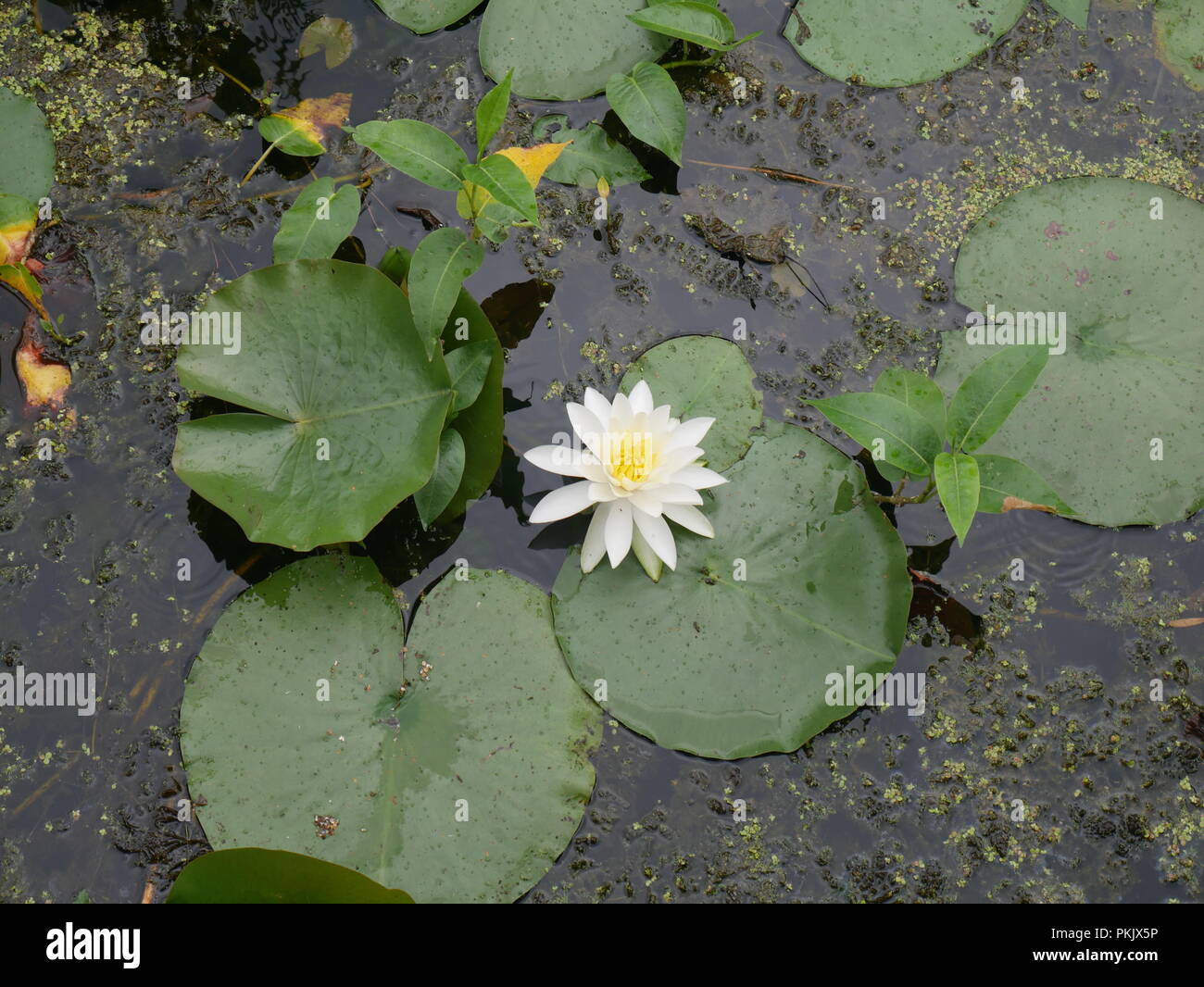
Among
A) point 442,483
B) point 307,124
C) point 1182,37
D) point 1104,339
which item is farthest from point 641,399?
point 1182,37

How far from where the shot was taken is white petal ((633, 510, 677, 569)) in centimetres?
298

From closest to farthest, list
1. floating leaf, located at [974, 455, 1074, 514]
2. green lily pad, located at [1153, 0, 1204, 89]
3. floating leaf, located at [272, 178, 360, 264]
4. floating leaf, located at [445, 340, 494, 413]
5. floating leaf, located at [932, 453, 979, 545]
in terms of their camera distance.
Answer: floating leaf, located at [932, 453, 979, 545] < floating leaf, located at [974, 455, 1074, 514] < floating leaf, located at [445, 340, 494, 413] < floating leaf, located at [272, 178, 360, 264] < green lily pad, located at [1153, 0, 1204, 89]

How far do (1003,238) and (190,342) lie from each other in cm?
293

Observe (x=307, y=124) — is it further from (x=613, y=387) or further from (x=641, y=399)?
(x=641, y=399)

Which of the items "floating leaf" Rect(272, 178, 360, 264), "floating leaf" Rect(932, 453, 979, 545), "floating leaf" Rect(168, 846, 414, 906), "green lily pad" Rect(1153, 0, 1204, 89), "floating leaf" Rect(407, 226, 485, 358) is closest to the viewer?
"floating leaf" Rect(168, 846, 414, 906)

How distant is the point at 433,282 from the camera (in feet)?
9.66

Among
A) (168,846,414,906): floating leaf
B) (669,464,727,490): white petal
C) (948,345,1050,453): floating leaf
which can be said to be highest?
(948,345,1050,453): floating leaf

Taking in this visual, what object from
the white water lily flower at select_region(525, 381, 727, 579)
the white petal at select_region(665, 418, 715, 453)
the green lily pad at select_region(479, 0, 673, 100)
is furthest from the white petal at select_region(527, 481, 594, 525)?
the green lily pad at select_region(479, 0, 673, 100)

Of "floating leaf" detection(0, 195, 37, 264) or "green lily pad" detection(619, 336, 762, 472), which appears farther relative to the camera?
"floating leaf" detection(0, 195, 37, 264)

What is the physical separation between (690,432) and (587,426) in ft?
1.11

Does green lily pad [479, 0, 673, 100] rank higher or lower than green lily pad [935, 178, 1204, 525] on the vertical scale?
higher

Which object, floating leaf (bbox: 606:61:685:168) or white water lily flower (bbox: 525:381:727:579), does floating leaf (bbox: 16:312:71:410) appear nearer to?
white water lily flower (bbox: 525:381:727:579)

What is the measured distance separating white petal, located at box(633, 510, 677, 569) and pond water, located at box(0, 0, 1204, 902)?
1.13ft

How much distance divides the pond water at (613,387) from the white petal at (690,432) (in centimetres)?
48
